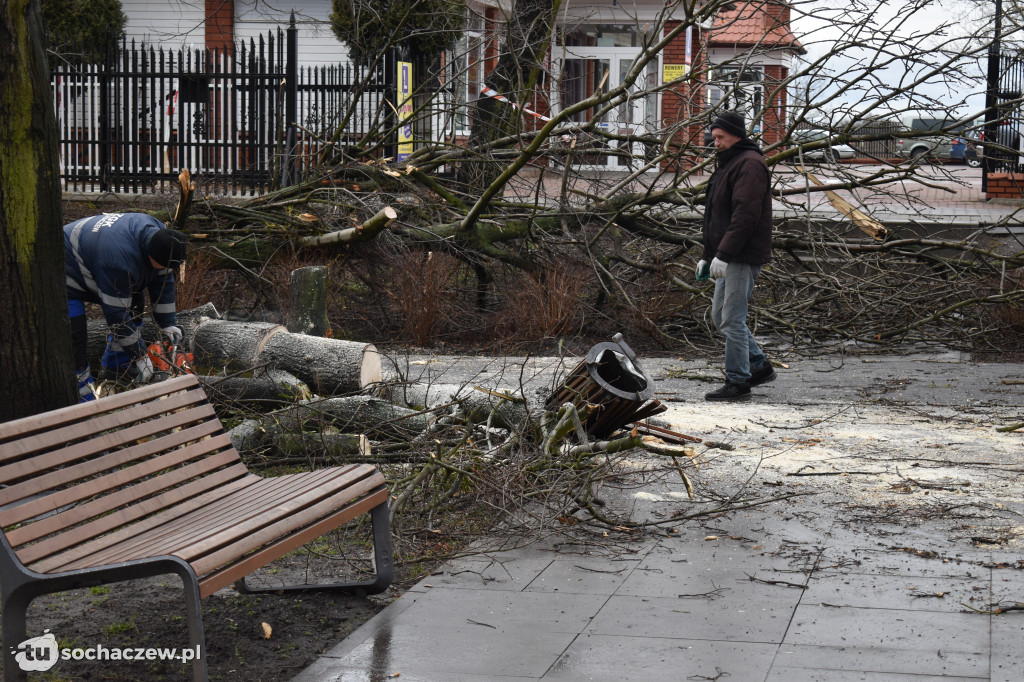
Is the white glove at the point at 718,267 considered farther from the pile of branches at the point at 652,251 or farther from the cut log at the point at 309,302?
the cut log at the point at 309,302

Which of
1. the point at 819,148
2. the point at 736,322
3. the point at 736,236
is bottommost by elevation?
the point at 736,322

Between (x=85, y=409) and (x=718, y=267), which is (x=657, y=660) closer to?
(x=85, y=409)

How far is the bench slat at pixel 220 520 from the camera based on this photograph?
125 inches

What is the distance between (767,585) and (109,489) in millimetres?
2330

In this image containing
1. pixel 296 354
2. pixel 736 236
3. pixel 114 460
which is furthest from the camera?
pixel 736 236

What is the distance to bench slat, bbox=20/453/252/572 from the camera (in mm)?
3156

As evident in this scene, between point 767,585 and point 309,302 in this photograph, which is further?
point 309,302

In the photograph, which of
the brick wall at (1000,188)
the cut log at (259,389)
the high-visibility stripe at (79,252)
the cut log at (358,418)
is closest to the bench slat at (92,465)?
the cut log at (358,418)

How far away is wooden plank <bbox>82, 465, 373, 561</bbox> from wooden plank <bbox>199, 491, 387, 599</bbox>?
78 millimetres

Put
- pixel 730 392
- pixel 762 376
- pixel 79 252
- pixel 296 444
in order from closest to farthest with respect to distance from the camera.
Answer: pixel 296 444 → pixel 79 252 → pixel 730 392 → pixel 762 376

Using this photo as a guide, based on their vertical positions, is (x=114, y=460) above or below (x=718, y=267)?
below

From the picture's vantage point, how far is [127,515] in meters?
3.57

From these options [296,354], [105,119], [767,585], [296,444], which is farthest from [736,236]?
[105,119]

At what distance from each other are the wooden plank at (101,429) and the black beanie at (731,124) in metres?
4.84
